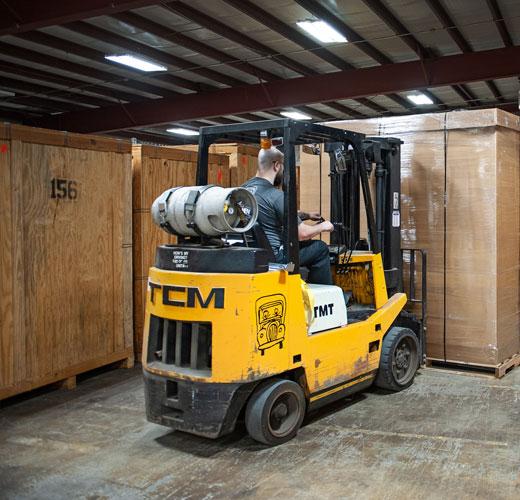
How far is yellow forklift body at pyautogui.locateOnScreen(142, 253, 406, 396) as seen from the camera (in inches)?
153

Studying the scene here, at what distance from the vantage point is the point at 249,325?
388 centimetres

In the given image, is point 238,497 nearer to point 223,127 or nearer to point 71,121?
point 223,127

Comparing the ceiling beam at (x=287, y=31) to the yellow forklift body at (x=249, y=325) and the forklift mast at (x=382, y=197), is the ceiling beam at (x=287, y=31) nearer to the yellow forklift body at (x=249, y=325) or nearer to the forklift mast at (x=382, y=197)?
the forklift mast at (x=382, y=197)

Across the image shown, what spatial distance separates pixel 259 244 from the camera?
13.6 feet

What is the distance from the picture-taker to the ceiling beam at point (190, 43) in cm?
734

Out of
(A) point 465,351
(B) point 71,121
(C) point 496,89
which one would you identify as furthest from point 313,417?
(B) point 71,121

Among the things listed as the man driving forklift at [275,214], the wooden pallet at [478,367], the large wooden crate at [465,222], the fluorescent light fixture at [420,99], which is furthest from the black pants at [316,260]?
the fluorescent light fixture at [420,99]

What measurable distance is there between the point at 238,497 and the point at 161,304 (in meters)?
1.32

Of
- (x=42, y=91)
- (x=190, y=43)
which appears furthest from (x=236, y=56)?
(x=42, y=91)

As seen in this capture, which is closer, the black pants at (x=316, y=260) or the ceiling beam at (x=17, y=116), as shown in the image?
the black pants at (x=316, y=260)

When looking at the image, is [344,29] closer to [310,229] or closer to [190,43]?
[190,43]

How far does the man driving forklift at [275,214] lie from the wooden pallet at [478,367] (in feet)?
6.53

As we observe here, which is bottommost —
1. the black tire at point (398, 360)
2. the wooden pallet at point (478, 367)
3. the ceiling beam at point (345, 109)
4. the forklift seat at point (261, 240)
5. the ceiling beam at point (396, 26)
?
the wooden pallet at point (478, 367)

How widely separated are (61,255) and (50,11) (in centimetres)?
255
